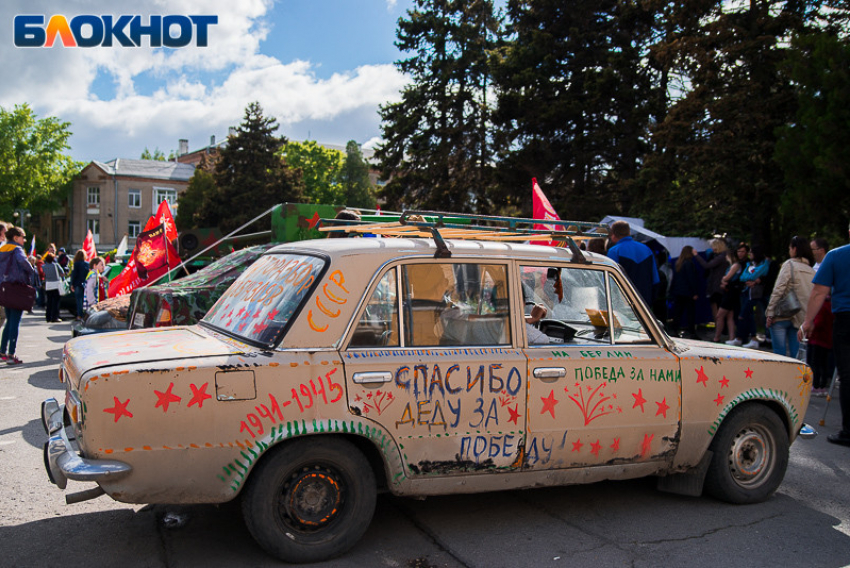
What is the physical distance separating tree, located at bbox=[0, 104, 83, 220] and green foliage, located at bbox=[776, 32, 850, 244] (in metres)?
65.9

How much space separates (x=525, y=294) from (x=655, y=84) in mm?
23616

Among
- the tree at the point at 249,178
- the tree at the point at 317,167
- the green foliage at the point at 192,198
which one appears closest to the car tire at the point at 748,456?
the tree at the point at 249,178

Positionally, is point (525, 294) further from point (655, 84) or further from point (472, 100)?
point (472, 100)

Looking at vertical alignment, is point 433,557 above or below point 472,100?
below

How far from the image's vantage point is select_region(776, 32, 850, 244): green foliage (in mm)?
15148

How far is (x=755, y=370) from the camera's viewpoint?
15.7ft

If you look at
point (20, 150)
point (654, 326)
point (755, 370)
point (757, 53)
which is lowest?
point (755, 370)

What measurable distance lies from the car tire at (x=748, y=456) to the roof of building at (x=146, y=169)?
78.2 metres

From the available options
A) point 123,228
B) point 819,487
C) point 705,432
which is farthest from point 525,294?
point 123,228

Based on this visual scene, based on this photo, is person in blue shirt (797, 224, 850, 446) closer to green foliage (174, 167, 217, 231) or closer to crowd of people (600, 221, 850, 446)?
crowd of people (600, 221, 850, 446)

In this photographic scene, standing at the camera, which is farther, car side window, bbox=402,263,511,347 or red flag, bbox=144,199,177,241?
red flag, bbox=144,199,177,241

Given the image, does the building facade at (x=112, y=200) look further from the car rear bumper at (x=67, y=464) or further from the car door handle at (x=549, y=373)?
the car door handle at (x=549, y=373)

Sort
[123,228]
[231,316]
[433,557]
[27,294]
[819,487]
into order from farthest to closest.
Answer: [123,228] → [27,294] → [819,487] → [231,316] → [433,557]

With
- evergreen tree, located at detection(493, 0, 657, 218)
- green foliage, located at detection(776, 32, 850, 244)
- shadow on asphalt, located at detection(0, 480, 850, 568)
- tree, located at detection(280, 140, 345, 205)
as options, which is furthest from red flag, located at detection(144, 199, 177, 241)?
tree, located at detection(280, 140, 345, 205)
